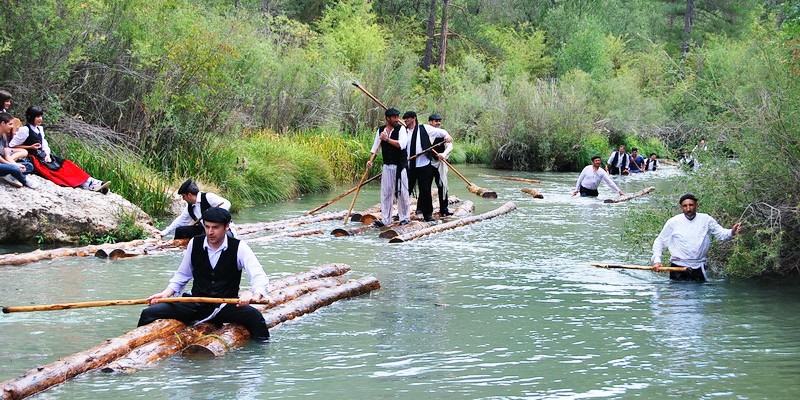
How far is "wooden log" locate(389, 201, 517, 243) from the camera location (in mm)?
17297

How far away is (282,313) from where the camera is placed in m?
10.5

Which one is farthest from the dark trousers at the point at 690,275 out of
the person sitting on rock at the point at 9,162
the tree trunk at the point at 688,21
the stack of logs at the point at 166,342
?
the tree trunk at the point at 688,21

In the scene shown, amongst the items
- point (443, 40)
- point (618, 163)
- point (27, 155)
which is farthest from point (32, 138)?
point (443, 40)

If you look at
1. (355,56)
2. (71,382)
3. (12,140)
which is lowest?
(71,382)

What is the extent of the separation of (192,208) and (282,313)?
3.99 meters

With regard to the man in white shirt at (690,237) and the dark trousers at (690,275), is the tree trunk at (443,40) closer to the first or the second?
the dark trousers at (690,275)

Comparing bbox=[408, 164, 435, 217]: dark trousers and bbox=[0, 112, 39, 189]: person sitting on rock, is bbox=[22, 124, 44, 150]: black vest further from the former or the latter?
bbox=[408, 164, 435, 217]: dark trousers

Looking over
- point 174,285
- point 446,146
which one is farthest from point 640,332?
point 446,146

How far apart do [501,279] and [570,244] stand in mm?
3986

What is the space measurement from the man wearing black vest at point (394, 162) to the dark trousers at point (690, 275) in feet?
19.6

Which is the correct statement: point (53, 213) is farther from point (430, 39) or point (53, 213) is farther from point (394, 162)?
point (430, 39)

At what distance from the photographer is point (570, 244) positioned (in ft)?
57.0

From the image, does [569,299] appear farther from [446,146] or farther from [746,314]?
[446,146]

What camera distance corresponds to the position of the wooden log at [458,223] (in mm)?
17297
